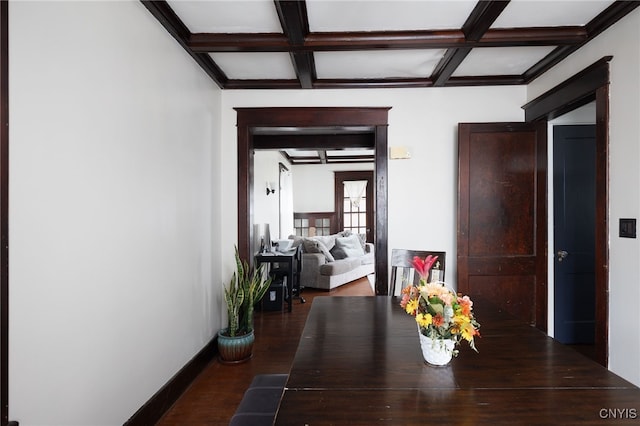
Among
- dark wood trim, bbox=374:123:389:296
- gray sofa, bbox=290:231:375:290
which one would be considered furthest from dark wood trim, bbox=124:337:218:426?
gray sofa, bbox=290:231:375:290

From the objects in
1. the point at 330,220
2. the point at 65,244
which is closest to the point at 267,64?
the point at 65,244

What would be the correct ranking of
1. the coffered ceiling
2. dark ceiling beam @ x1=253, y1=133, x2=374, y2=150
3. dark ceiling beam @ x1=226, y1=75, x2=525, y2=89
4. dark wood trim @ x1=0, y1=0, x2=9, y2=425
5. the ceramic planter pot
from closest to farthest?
dark wood trim @ x1=0, y1=0, x2=9, y2=425
the coffered ceiling
the ceramic planter pot
dark ceiling beam @ x1=226, y1=75, x2=525, y2=89
dark ceiling beam @ x1=253, y1=133, x2=374, y2=150

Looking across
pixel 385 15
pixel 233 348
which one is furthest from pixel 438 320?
pixel 233 348

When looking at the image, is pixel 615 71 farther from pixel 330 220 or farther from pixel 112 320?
pixel 330 220

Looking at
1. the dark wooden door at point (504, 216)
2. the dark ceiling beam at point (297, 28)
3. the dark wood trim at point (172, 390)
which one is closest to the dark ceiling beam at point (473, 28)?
the dark wooden door at point (504, 216)

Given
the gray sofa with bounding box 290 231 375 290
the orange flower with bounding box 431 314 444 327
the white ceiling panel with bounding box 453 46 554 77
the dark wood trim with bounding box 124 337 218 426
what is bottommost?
the dark wood trim with bounding box 124 337 218 426

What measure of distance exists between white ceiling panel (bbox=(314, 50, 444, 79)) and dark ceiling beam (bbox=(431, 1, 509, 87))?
0.08 meters

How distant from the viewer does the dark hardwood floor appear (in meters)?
2.12

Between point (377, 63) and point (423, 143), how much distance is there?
879 mm

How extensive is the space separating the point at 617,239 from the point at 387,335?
1665mm

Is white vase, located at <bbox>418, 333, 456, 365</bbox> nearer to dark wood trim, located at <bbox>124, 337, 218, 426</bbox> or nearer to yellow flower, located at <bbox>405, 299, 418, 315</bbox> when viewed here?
yellow flower, located at <bbox>405, 299, 418, 315</bbox>

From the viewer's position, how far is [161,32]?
6.95 ft

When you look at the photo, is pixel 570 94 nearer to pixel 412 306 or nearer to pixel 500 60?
pixel 500 60

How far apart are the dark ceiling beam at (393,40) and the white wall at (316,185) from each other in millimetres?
5911
